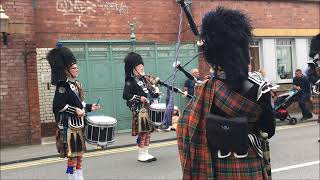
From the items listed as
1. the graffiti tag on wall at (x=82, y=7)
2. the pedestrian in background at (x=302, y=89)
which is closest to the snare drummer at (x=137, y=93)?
the graffiti tag on wall at (x=82, y=7)

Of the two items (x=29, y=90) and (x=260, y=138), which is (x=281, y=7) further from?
(x=260, y=138)

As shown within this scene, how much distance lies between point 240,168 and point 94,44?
9.98 m

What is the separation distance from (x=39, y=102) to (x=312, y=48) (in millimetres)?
6883

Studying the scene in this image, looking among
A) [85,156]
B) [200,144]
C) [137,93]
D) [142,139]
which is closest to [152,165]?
[142,139]

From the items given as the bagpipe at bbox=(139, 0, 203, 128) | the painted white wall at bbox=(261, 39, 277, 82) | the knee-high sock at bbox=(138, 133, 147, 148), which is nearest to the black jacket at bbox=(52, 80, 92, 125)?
the bagpipe at bbox=(139, 0, 203, 128)

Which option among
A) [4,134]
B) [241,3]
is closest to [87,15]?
[4,134]

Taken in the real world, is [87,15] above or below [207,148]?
above

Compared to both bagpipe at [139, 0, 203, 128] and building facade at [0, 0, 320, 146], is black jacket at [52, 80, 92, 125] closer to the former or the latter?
bagpipe at [139, 0, 203, 128]

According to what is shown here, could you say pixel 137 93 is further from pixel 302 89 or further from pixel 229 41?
pixel 302 89

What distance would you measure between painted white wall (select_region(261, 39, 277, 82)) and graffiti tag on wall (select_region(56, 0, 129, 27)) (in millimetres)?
5316

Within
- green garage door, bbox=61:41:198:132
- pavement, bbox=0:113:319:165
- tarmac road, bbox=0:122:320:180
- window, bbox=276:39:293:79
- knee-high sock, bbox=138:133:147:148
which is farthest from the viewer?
window, bbox=276:39:293:79

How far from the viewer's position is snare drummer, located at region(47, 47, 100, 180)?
252 inches

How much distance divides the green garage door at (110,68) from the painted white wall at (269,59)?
3.75 meters

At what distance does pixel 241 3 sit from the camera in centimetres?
1517
